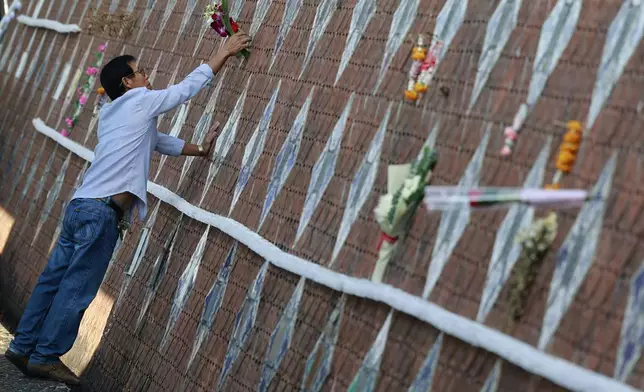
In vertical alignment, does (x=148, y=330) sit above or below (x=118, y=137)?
below

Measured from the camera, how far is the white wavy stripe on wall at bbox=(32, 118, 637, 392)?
123 inches

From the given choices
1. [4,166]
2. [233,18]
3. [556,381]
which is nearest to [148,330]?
[233,18]

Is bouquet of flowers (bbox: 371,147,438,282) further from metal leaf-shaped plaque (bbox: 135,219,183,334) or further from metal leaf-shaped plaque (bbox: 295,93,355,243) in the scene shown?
metal leaf-shaped plaque (bbox: 135,219,183,334)

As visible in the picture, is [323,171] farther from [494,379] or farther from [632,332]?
[632,332]

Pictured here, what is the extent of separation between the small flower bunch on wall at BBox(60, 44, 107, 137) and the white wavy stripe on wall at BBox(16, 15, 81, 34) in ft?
1.92

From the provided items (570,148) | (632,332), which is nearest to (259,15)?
(570,148)

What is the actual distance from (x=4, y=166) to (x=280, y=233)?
467cm

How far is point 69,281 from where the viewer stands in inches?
222

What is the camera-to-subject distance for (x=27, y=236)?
7801 mm

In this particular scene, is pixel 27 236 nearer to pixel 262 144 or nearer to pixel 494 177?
pixel 262 144

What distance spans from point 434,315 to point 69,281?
2.49m

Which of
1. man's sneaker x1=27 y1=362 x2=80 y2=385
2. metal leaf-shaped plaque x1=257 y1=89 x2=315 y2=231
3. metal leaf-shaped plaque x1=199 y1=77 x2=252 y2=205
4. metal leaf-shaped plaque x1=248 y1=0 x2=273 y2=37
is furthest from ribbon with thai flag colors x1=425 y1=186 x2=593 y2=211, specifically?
man's sneaker x1=27 y1=362 x2=80 y2=385

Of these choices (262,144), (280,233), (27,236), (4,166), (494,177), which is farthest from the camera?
(4,166)

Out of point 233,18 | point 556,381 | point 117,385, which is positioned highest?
point 233,18
